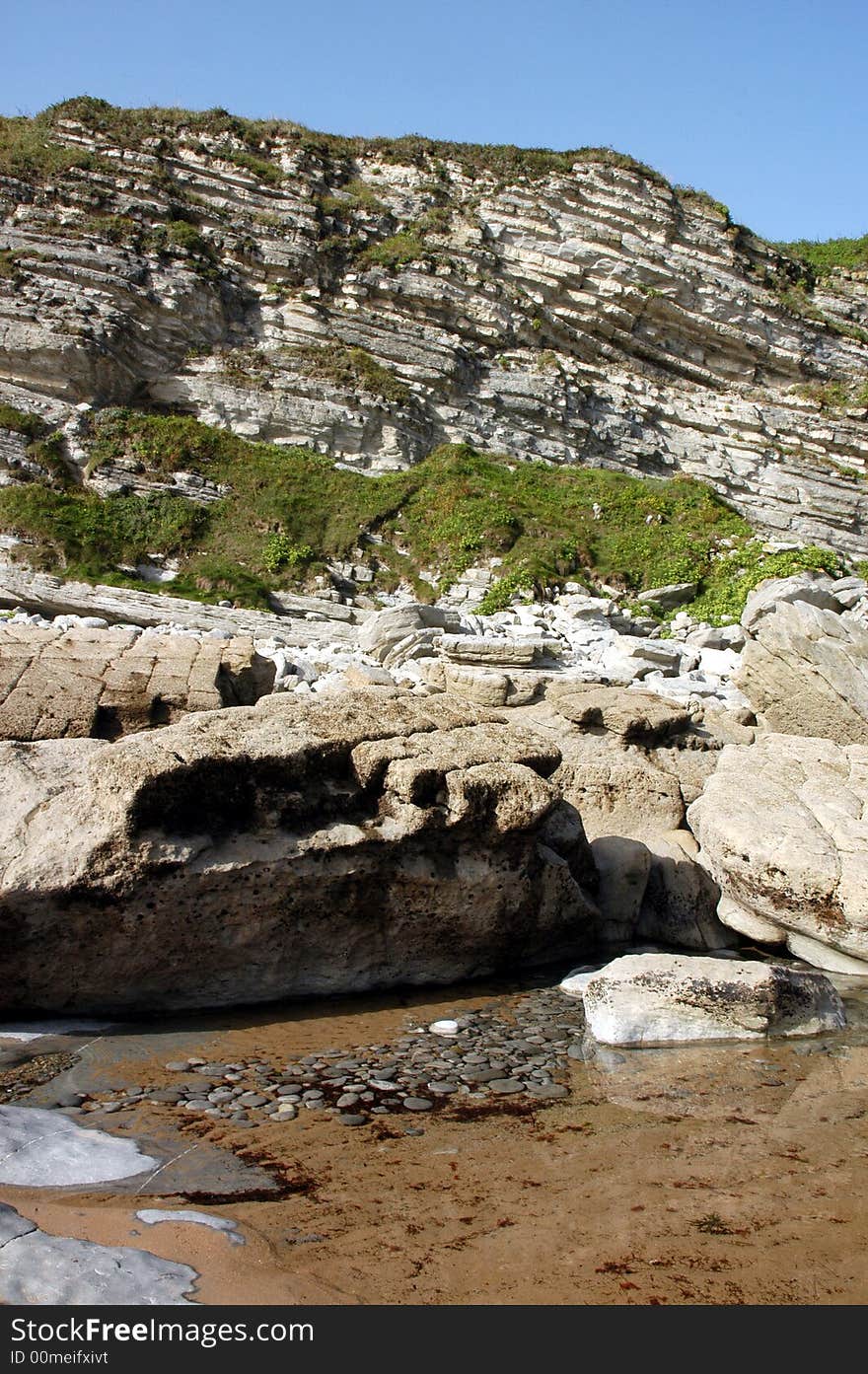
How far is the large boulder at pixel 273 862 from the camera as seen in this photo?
5.41 m

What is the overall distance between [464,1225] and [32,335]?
27.0m

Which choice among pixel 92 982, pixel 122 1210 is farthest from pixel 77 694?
pixel 122 1210

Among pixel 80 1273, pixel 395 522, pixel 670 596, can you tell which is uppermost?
pixel 395 522

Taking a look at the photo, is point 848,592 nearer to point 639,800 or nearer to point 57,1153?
point 639,800

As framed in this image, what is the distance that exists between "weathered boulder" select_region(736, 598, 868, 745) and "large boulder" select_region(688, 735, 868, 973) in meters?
3.04

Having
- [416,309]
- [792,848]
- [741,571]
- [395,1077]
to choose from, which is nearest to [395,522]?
[741,571]

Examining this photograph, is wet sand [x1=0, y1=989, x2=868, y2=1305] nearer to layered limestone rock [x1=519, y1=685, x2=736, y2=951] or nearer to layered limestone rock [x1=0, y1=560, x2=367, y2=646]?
layered limestone rock [x1=519, y1=685, x2=736, y2=951]

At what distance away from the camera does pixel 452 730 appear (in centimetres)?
714

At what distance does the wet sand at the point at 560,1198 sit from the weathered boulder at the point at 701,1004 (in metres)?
0.26

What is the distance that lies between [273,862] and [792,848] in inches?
160

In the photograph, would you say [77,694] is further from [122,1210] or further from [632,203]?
[632,203]

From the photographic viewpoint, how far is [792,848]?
6.99m

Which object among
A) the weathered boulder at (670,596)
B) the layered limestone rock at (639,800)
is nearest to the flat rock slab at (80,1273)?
the layered limestone rock at (639,800)

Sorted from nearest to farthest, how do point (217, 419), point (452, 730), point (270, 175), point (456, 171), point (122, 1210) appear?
point (122, 1210) < point (452, 730) < point (217, 419) < point (270, 175) < point (456, 171)
